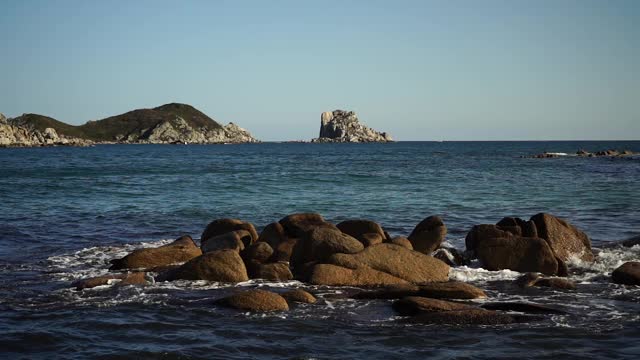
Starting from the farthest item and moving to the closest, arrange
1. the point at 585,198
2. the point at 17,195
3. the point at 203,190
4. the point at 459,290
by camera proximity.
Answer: the point at 203,190
the point at 17,195
the point at 585,198
the point at 459,290

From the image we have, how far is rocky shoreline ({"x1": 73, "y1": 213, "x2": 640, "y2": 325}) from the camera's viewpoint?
14246 millimetres

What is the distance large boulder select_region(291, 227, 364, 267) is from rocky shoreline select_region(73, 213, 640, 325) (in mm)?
29

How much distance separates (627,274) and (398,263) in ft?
19.9

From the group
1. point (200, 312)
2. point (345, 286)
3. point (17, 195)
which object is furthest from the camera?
point (17, 195)

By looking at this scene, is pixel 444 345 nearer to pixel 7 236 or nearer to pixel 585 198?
pixel 7 236

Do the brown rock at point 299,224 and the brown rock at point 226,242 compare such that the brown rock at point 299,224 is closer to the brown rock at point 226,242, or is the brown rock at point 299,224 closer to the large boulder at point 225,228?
the large boulder at point 225,228

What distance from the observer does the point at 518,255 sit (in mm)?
19094

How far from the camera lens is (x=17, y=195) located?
44.5 meters

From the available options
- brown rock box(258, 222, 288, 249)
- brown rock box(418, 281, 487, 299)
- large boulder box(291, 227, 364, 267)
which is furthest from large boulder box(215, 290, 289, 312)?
brown rock box(258, 222, 288, 249)

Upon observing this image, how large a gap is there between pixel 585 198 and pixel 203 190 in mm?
26741

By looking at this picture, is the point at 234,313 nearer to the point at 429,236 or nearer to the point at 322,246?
the point at 322,246

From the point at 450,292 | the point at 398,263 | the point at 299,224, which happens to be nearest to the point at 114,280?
the point at 299,224

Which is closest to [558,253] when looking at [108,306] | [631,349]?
[631,349]

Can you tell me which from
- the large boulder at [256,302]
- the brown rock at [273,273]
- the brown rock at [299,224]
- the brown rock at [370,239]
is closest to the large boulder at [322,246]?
the brown rock at [273,273]
